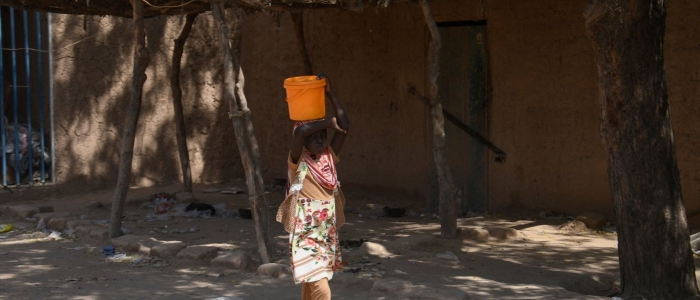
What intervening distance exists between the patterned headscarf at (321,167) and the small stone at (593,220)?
4.35 metres

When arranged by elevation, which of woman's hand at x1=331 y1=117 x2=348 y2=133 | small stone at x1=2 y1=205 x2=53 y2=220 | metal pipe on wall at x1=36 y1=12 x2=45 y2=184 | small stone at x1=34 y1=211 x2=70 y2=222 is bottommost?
small stone at x1=34 y1=211 x2=70 y2=222

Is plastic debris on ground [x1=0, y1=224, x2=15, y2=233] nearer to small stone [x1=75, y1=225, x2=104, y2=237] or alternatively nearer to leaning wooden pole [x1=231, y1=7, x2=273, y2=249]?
small stone [x1=75, y1=225, x2=104, y2=237]

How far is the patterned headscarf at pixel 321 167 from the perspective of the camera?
4719 mm

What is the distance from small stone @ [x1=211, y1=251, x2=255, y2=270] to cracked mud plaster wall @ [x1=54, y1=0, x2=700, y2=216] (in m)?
3.11

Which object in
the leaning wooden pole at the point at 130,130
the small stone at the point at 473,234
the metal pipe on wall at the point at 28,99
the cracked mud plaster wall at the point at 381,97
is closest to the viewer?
the leaning wooden pole at the point at 130,130

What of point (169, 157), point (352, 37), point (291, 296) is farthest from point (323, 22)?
point (291, 296)

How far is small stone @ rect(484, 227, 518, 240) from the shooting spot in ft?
25.6

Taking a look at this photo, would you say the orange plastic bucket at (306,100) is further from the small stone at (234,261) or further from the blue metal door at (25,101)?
the blue metal door at (25,101)

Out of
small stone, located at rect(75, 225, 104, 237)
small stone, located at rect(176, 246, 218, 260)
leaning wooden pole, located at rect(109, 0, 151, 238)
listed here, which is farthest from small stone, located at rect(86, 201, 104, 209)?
small stone, located at rect(176, 246, 218, 260)

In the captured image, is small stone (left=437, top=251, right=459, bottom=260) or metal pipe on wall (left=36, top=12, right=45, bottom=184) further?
metal pipe on wall (left=36, top=12, right=45, bottom=184)

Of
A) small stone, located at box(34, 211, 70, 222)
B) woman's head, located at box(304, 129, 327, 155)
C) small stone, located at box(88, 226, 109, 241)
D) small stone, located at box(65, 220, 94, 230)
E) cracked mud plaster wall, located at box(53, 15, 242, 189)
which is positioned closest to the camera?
woman's head, located at box(304, 129, 327, 155)

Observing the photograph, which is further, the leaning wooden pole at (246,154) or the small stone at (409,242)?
the small stone at (409,242)

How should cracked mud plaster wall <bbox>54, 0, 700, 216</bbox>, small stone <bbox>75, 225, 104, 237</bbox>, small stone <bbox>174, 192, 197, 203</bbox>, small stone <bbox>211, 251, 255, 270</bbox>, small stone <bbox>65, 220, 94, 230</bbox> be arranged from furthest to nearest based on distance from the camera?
small stone <bbox>174, 192, 197, 203</bbox>, cracked mud plaster wall <bbox>54, 0, 700, 216</bbox>, small stone <bbox>65, 220, 94, 230</bbox>, small stone <bbox>75, 225, 104, 237</bbox>, small stone <bbox>211, 251, 255, 270</bbox>

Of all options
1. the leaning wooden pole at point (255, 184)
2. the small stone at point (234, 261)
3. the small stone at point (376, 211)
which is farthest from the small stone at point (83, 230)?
the small stone at point (376, 211)
